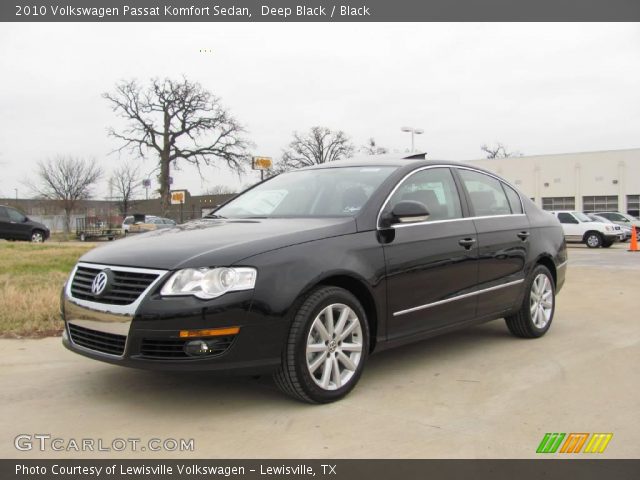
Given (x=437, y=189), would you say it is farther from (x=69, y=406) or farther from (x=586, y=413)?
(x=69, y=406)

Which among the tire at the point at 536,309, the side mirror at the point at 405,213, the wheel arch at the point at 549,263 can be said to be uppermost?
the side mirror at the point at 405,213

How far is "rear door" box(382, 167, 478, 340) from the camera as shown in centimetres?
419

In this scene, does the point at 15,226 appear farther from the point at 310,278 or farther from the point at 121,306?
the point at 310,278

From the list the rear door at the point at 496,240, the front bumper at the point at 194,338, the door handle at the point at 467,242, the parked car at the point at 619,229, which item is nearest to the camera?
the front bumper at the point at 194,338

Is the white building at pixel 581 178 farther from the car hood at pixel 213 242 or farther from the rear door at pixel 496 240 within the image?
the car hood at pixel 213 242

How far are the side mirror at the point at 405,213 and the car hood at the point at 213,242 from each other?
291 mm

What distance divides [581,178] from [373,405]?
163ft

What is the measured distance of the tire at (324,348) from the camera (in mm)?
3537

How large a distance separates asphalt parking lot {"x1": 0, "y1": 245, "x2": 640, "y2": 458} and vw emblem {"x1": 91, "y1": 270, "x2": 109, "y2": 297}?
28.7 inches

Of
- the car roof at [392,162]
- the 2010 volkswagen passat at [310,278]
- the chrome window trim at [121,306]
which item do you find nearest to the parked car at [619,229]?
the 2010 volkswagen passat at [310,278]

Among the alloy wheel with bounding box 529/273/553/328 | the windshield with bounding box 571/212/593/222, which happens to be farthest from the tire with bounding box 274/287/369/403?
the windshield with bounding box 571/212/593/222

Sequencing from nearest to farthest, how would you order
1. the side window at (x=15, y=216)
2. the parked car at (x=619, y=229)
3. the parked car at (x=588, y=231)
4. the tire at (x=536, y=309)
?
the tire at (x=536, y=309) < the parked car at (x=588, y=231) < the parked car at (x=619, y=229) < the side window at (x=15, y=216)

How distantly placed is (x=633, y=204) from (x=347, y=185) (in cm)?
4819
